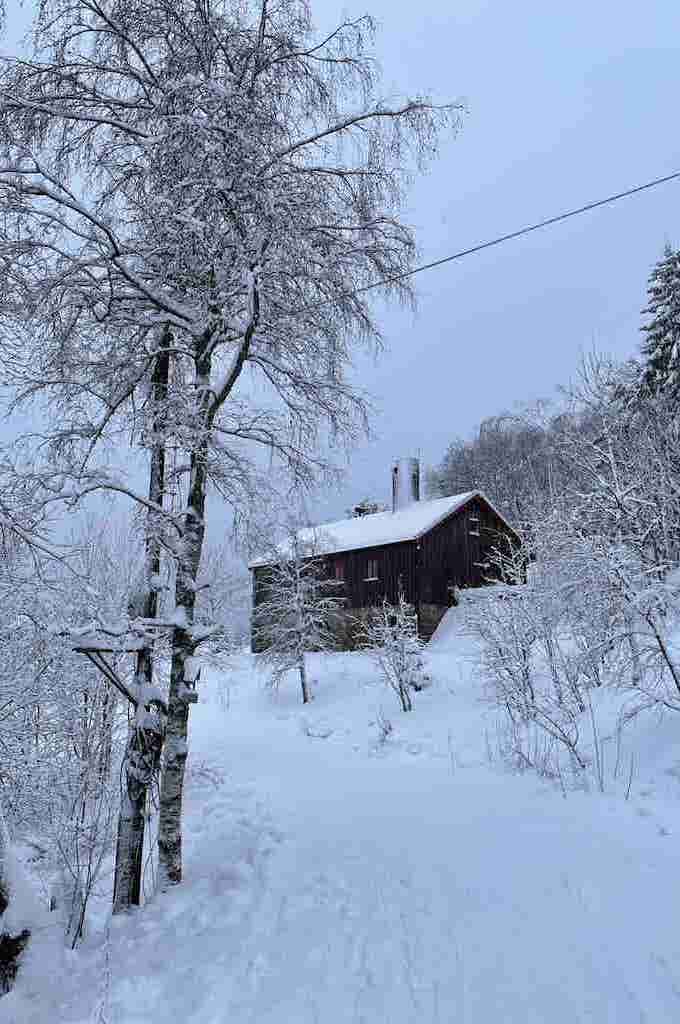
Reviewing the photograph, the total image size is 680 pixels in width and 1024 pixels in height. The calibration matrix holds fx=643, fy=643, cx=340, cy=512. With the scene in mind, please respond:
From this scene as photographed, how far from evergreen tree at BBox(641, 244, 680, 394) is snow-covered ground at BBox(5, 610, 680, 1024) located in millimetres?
20405

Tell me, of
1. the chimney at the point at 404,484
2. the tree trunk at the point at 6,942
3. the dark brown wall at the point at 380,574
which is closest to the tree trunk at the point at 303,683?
the dark brown wall at the point at 380,574

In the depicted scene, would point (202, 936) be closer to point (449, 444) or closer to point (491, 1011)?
point (491, 1011)

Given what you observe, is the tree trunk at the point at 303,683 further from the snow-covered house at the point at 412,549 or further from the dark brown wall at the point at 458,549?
the dark brown wall at the point at 458,549

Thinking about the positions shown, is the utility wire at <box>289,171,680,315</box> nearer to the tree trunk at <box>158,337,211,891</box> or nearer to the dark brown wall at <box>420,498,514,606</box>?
the tree trunk at <box>158,337,211,891</box>

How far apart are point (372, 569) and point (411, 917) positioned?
78.6ft

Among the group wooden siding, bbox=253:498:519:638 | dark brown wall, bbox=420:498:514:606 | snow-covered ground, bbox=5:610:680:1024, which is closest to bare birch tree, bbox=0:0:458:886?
snow-covered ground, bbox=5:610:680:1024

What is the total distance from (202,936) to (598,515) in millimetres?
8353

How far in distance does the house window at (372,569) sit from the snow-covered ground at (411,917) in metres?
18.6

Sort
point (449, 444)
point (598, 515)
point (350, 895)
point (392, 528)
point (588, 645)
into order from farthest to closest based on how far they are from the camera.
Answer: point (449, 444), point (392, 528), point (598, 515), point (588, 645), point (350, 895)

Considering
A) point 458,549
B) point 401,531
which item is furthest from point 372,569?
point 458,549

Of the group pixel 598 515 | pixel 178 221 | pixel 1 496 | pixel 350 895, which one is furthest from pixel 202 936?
pixel 598 515

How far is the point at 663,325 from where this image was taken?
26734 millimetres

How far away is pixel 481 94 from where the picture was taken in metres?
6.87

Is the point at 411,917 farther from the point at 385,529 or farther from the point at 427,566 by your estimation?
the point at 385,529
